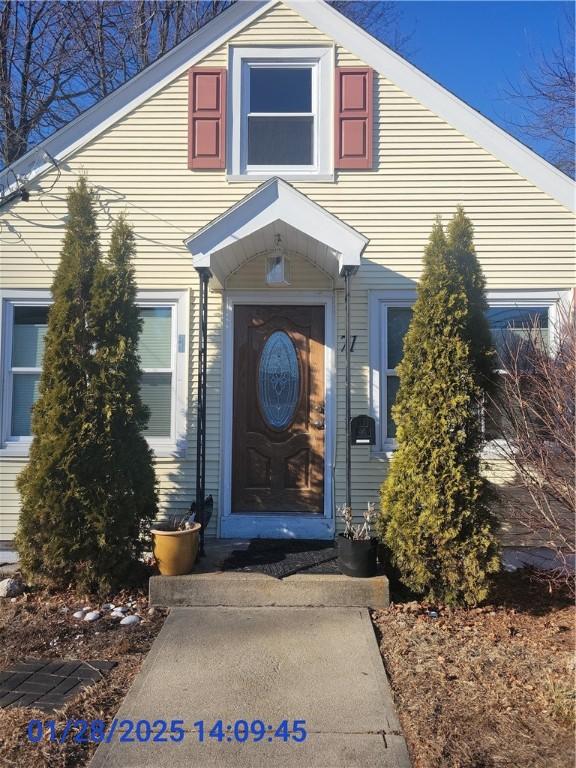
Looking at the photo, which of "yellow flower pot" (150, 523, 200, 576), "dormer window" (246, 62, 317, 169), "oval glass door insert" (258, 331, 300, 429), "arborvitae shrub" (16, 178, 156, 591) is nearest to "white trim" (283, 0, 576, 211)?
"dormer window" (246, 62, 317, 169)

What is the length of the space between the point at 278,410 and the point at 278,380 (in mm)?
316

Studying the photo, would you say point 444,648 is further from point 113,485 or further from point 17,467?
point 17,467

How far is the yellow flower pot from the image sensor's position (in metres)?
4.48

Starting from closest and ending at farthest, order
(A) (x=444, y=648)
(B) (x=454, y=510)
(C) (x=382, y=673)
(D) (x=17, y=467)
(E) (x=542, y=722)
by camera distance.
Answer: (E) (x=542, y=722) → (C) (x=382, y=673) → (A) (x=444, y=648) → (B) (x=454, y=510) → (D) (x=17, y=467)

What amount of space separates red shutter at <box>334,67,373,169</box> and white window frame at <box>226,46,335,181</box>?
95mm

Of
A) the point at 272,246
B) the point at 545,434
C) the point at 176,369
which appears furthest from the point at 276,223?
the point at 545,434

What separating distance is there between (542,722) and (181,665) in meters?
2.05

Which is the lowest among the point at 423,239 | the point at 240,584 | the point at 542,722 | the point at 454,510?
the point at 542,722

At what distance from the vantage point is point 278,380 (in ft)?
19.4

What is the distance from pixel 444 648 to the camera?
3717 millimetres

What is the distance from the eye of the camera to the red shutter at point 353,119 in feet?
19.3

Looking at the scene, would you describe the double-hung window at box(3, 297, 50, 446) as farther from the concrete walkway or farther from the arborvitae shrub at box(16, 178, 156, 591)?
the concrete walkway

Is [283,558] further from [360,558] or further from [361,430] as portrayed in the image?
[361,430]

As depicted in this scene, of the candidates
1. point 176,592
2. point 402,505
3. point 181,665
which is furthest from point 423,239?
point 181,665
